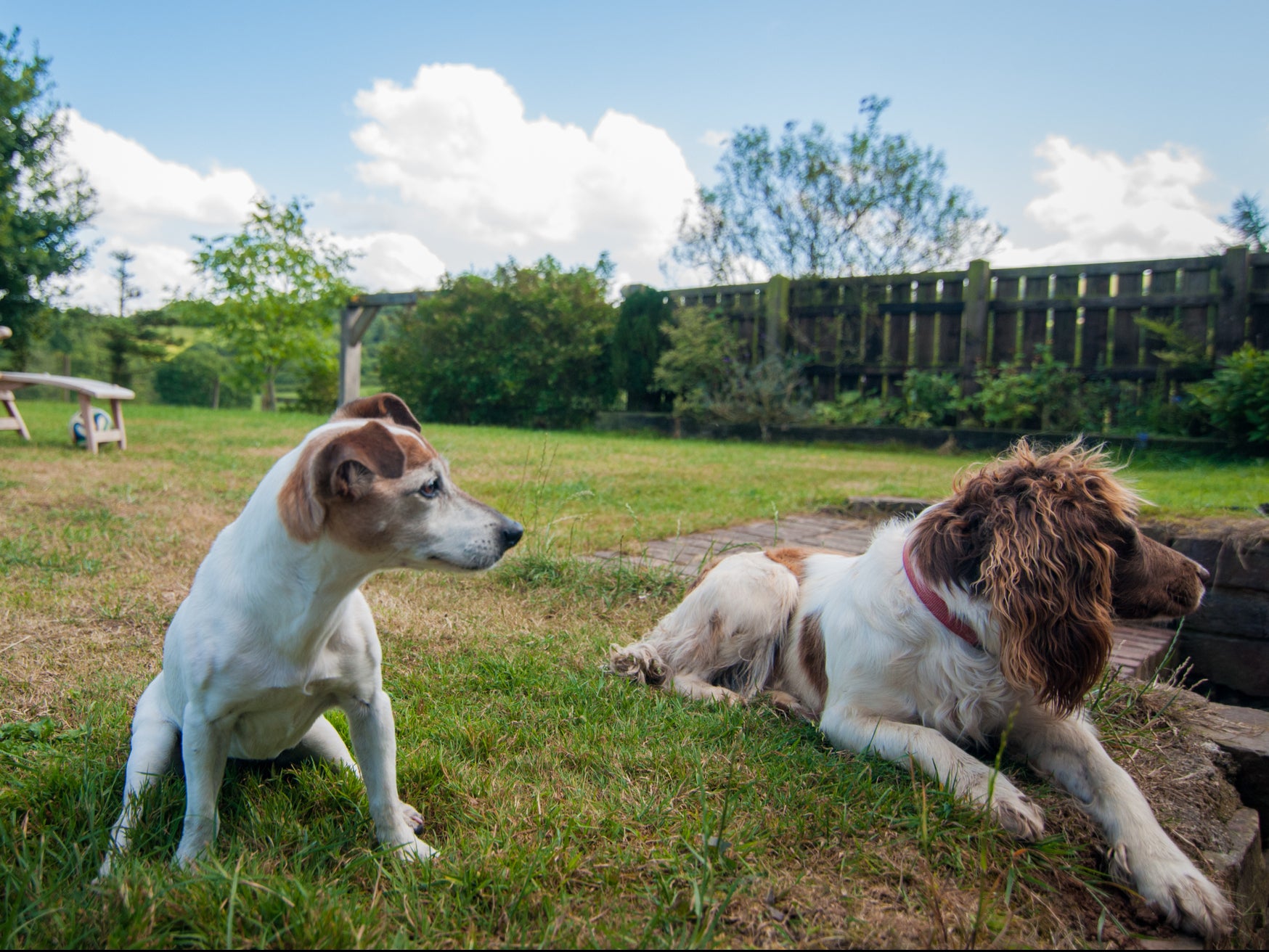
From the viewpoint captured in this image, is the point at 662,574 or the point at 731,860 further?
the point at 662,574

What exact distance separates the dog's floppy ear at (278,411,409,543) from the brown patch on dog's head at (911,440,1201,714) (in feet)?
5.04


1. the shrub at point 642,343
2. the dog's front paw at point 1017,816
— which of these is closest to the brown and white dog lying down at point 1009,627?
the dog's front paw at point 1017,816

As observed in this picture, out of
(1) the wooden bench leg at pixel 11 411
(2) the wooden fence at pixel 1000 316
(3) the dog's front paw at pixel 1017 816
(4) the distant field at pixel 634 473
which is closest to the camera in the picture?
(3) the dog's front paw at pixel 1017 816

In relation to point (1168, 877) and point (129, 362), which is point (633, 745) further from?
point (129, 362)

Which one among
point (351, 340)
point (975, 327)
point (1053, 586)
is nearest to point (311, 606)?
point (1053, 586)

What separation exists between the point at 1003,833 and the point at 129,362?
43.4 metres

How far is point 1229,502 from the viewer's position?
15.5ft

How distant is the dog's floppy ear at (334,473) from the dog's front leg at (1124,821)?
1881mm

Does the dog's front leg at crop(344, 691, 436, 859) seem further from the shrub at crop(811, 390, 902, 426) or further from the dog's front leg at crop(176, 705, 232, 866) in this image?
the shrub at crop(811, 390, 902, 426)

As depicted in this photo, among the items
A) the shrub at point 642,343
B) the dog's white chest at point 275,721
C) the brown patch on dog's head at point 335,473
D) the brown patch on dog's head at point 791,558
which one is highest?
the shrub at point 642,343

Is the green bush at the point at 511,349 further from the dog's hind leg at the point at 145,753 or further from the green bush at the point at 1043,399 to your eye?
the dog's hind leg at the point at 145,753

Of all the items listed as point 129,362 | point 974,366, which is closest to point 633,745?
point 974,366

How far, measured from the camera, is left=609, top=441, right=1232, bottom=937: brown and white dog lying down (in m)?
2.12

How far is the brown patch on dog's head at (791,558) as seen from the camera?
311cm
